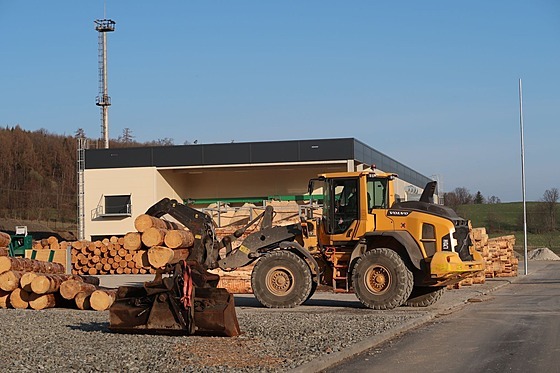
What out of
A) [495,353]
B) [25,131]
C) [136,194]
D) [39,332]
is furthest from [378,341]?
[25,131]

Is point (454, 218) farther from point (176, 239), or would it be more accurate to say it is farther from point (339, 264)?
point (176, 239)

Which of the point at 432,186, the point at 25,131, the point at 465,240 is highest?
the point at 25,131

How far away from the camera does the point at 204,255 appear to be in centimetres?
2025

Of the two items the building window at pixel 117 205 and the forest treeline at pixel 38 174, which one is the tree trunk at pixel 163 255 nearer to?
the building window at pixel 117 205

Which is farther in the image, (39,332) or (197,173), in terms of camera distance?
(197,173)

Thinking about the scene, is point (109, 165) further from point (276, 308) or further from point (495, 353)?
point (495, 353)

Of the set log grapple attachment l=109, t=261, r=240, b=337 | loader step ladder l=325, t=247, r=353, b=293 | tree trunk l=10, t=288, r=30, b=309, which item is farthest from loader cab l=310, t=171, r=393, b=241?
tree trunk l=10, t=288, r=30, b=309

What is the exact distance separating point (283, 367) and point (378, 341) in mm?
3224

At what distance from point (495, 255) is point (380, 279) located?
53.4ft

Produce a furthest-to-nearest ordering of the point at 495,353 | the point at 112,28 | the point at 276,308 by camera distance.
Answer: the point at 112,28 → the point at 276,308 → the point at 495,353

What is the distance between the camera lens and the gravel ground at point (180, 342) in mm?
10039

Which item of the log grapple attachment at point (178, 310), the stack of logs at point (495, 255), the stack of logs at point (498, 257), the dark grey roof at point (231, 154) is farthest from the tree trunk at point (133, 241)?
the dark grey roof at point (231, 154)

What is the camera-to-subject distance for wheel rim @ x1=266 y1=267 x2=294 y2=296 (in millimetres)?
18938

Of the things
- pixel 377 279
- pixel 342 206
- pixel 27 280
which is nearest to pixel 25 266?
pixel 27 280
